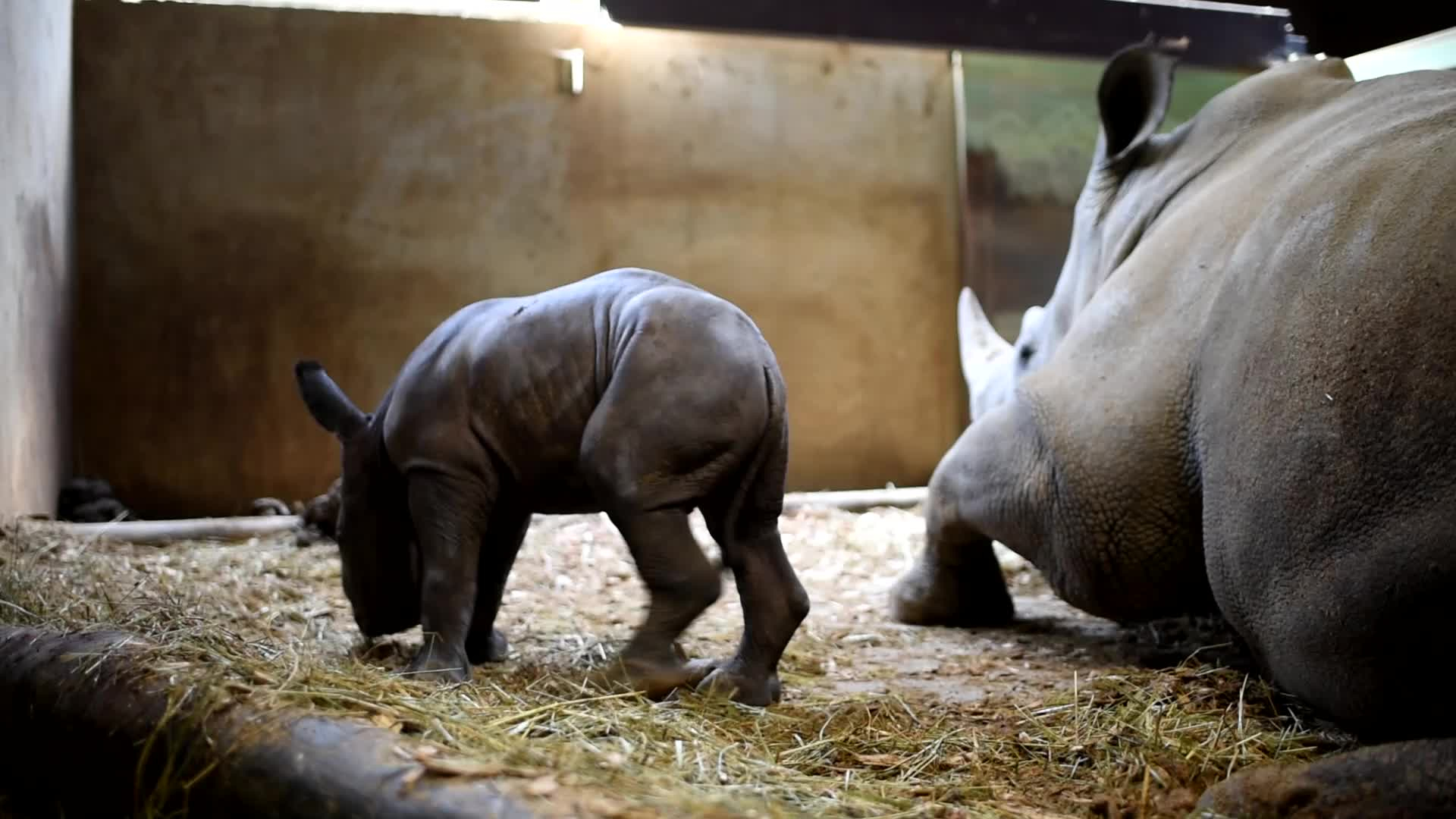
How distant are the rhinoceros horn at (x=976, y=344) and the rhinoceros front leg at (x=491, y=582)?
2.83 meters

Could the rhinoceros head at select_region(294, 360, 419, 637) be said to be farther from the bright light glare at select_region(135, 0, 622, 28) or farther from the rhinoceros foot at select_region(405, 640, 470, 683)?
the bright light glare at select_region(135, 0, 622, 28)

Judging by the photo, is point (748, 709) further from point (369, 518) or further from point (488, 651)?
point (369, 518)

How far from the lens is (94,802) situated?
235 centimetres

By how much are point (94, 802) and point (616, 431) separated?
1.27 metres

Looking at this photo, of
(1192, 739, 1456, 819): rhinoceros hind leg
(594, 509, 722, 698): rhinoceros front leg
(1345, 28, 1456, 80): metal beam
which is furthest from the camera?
(1345, 28, 1456, 80): metal beam

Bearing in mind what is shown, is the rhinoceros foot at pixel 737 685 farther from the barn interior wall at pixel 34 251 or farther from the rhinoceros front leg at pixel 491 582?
the barn interior wall at pixel 34 251

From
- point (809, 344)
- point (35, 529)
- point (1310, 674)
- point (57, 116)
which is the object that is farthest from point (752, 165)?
point (1310, 674)

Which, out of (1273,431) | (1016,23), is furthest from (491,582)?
(1016,23)

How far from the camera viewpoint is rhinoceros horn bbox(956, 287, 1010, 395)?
6.06 meters

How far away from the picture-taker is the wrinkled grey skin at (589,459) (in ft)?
9.99

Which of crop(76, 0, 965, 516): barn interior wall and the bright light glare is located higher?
the bright light glare

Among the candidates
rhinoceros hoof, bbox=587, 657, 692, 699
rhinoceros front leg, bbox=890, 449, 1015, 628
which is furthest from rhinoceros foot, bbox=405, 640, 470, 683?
rhinoceros front leg, bbox=890, 449, 1015, 628

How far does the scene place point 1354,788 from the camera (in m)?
2.19

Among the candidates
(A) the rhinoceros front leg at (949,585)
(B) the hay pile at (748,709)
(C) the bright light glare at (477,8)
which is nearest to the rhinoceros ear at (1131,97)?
(A) the rhinoceros front leg at (949,585)
